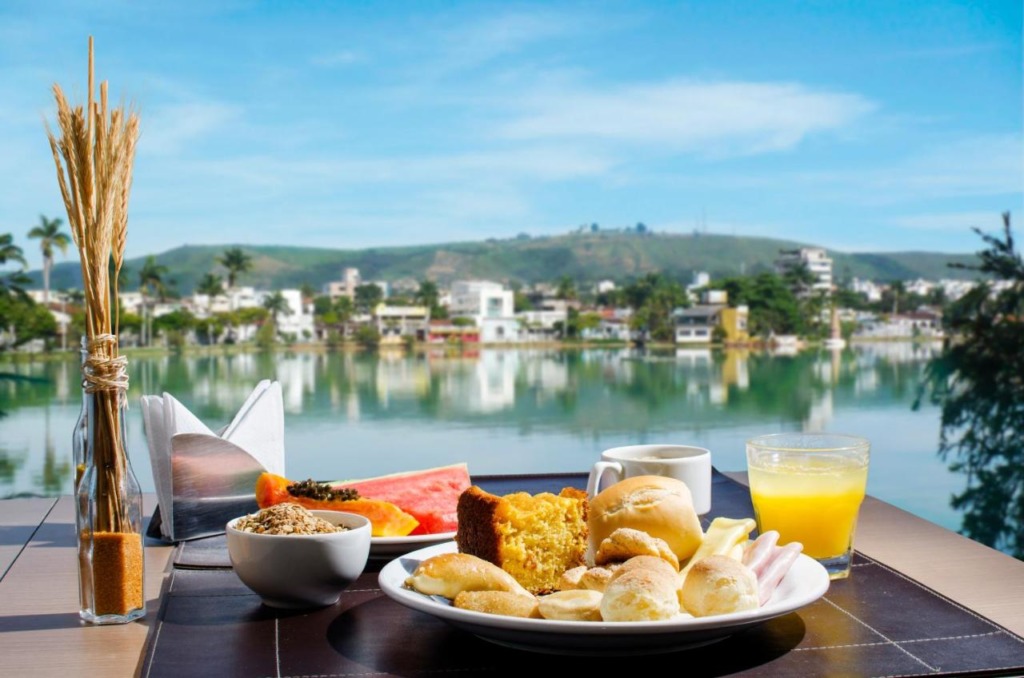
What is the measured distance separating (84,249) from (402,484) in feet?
2.41

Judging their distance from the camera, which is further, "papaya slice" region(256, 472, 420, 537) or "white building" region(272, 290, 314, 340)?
"white building" region(272, 290, 314, 340)

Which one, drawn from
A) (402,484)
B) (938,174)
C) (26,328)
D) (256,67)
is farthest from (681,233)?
(402,484)

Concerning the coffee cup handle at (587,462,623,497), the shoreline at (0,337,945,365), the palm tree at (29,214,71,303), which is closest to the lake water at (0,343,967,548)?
the shoreline at (0,337,945,365)

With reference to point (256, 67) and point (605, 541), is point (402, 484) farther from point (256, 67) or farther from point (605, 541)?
point (256, 67)

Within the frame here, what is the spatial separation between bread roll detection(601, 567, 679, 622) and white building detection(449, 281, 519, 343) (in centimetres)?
4223

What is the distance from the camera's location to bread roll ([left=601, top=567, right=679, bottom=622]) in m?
1.03

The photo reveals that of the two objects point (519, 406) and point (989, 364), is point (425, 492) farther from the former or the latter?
point (519, 406)

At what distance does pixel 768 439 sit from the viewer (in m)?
1.49

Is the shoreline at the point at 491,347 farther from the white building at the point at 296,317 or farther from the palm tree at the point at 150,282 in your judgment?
the palm tree at the point at 150,282

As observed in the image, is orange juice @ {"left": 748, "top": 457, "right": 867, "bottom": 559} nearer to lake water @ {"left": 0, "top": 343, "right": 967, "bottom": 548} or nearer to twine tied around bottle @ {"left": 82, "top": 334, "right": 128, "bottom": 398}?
twine tied around bottle @ {"left": 82, "top": 334, "right": 128, "bottom": 398}

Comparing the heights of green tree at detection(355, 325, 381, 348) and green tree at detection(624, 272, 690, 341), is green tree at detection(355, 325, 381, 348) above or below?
below

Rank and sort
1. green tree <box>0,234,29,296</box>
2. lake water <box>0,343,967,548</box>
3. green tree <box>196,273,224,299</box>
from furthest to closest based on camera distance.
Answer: green tree <box>196,273,224,299</box>, lake water <box>0,343,967,548</box>, green tree <box>0,234,29,296</box>

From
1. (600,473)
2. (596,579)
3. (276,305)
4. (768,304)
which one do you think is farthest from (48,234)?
(596,579)

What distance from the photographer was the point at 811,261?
163 feet
